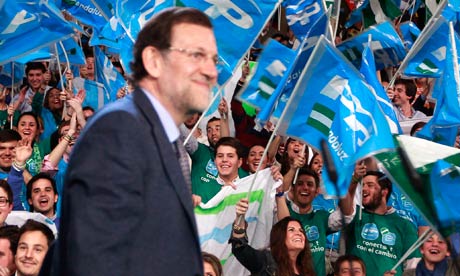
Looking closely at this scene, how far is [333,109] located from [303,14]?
2.03 metres

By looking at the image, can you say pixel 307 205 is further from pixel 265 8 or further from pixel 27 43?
pixel 27 43

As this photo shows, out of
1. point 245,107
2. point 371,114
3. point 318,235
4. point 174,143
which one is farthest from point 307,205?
point 174,143

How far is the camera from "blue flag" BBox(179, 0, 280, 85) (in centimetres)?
853

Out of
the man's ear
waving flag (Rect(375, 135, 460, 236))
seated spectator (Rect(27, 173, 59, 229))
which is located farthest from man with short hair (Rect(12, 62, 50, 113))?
the man's ear

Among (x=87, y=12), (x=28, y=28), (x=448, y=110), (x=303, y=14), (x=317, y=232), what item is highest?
(x=87, y=12)

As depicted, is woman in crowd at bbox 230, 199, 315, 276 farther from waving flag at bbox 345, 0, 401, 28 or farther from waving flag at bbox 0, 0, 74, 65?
waving flag at bbox 345, 0, 401, 28

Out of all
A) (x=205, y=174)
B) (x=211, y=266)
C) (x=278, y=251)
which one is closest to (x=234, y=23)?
(x=205, y=174)

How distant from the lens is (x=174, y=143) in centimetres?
317

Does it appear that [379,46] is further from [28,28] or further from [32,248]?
[32,248]

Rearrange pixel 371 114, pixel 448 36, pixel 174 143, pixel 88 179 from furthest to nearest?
pixel 448 36
pixel 371 114
pixel 174 143
pixel 88 179

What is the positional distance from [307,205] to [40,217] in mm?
1949

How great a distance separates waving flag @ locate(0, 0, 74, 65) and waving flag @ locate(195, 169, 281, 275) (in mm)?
2381

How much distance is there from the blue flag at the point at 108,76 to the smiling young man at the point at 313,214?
3.33 m

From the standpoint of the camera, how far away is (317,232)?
8.37m
